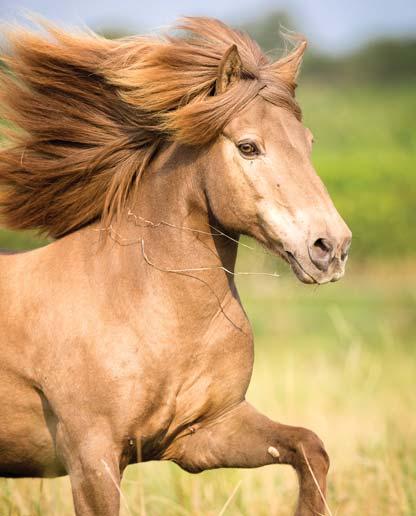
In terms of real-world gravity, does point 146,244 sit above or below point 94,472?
above

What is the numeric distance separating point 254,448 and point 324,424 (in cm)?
460

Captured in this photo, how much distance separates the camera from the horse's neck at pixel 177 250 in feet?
14.5

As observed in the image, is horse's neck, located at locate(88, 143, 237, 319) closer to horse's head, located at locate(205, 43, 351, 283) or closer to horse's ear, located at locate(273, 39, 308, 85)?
horse's head, located at locate(205, 43, 351, 283)

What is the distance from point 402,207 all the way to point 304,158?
2195 cm

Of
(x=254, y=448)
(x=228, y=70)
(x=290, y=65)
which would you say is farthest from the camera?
(x=290, y=65)

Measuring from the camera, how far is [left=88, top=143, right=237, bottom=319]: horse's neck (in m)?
4.43

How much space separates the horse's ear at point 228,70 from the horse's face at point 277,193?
0.16m

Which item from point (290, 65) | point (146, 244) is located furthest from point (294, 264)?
point (290, 65)

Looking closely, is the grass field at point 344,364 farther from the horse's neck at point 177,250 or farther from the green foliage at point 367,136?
the horse's neck at point 177,250

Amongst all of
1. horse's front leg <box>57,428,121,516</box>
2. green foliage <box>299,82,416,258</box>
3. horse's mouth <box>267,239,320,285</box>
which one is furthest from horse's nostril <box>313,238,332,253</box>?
green foliage <box>299,82,416,258</box>

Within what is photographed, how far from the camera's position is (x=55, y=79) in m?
4.85

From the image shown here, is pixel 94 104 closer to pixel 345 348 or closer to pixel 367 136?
pixel 345 348

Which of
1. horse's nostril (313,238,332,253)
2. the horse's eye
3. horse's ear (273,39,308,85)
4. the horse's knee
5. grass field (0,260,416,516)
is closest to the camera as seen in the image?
horse's nostril (313,238,332,253)

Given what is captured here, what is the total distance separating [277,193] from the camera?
4051 millimetres
